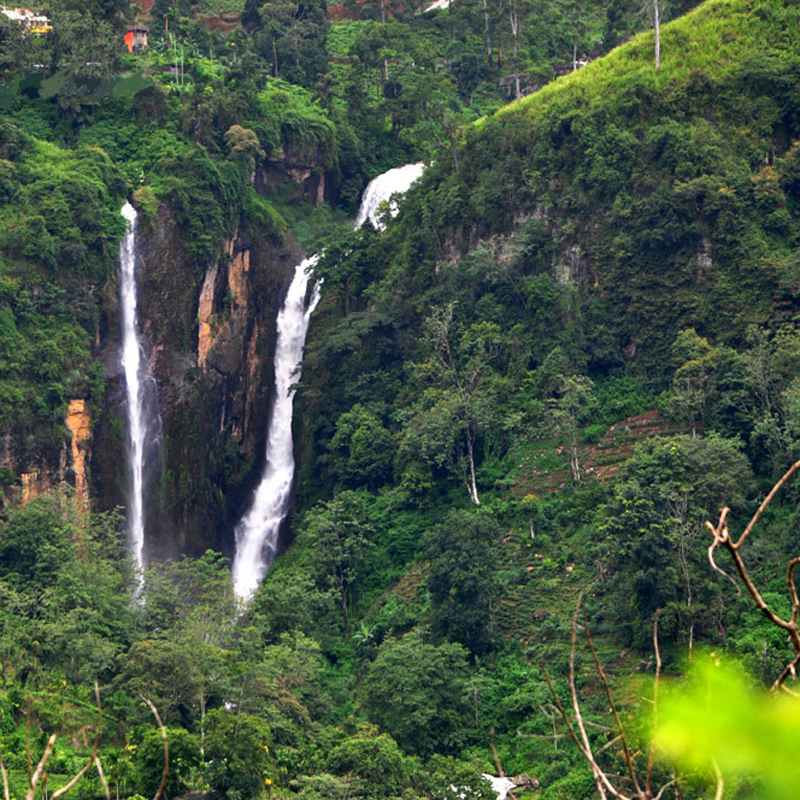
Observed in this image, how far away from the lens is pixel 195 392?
3484cm

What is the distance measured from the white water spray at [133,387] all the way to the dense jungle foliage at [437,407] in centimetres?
69

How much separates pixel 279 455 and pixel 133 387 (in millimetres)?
4875

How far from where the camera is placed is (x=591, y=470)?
2744cm

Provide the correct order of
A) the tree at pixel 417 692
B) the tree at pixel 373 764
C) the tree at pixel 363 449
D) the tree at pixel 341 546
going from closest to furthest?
1. the tree at pixel 373 764
2. the tree at pixel 417 692
3. the tree at pixel 341 546
4. the tree at pixel 363 449

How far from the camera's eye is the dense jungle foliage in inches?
845

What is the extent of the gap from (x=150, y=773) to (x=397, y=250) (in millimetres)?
20633

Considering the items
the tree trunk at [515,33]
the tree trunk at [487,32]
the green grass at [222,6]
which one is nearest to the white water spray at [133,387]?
the tree trunk at [515,33]

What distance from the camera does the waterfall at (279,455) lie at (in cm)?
3394

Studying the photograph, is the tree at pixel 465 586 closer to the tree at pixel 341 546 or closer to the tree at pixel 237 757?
the tree at pixel 341 546

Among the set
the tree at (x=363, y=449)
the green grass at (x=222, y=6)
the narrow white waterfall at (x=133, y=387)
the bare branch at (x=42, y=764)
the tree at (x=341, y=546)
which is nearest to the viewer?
the bare branch at (x=42, y=764)

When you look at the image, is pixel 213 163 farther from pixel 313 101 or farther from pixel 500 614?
pixel 500 614

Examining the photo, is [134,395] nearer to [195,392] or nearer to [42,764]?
[195,392]

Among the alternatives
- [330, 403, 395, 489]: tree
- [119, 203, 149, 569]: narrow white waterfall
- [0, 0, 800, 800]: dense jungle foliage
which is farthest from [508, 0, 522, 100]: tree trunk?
[330, 403, 395, 489]: tree

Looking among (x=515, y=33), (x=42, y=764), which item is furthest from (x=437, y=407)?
(x=42, y=764)
